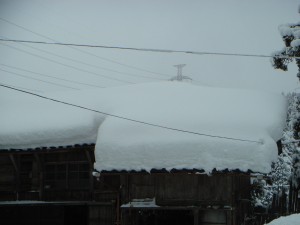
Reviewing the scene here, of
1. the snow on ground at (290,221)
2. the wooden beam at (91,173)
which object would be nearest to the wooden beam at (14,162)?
the wooden beam at (91,173)

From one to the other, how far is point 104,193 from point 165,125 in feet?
12.8

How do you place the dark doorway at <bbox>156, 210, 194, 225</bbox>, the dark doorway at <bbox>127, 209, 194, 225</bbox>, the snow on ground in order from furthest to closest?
1. the dark doorway at <bbox>156, 210, 194, 225</bbox>
2. the dark doorway at <bbox>127, 209, 194, 225</bbox>
3. the snow on ground

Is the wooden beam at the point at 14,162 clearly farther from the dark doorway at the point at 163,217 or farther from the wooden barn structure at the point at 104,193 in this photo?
the dark doorway at the point at 163,217

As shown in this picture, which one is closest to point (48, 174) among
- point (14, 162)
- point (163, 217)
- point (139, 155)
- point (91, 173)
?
point (14, 162)

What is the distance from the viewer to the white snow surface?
13.0 meters

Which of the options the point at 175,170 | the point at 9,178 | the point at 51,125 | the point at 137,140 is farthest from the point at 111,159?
the point at 9,178

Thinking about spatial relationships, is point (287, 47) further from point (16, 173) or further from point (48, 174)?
point (16, 173)

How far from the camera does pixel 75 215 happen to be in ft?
57.9

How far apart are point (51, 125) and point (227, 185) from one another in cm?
733

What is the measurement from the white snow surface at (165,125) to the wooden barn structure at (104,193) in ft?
1.33

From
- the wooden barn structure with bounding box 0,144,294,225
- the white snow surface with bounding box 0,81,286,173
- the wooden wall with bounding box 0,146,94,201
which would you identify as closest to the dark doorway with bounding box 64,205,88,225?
the wooden barn structure with bounding box 0,144,294,225

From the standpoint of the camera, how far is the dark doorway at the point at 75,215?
17.5 meters

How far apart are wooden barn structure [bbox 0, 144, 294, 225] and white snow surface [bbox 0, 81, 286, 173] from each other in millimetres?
407

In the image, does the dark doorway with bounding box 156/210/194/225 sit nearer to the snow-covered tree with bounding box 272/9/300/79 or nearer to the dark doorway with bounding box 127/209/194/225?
the dark doorway with bounding box 127/209/194/225
